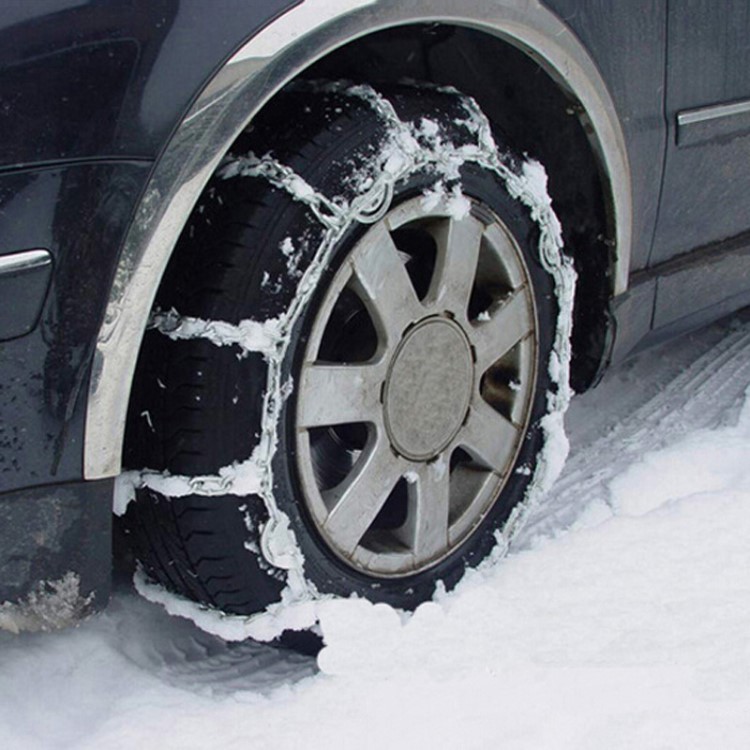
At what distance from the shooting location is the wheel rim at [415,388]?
1719 mm

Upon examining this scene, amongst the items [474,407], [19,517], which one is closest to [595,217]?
[474,407]

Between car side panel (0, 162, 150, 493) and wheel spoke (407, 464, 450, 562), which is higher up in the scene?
car side panel (0, 162, 150, 493)

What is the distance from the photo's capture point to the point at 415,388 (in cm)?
182

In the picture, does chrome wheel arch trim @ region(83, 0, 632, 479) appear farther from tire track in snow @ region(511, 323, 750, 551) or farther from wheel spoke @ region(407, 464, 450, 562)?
tire track in snow @ region(511, 323, 750, 551)

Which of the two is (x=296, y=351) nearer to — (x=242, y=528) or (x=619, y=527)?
(x=242, y=528)

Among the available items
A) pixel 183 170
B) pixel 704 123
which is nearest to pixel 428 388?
pixel 183 170

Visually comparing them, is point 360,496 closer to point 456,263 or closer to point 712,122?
point 456,263

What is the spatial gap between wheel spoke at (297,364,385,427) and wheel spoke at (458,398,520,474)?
249 mm

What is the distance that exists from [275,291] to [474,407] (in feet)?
1.65

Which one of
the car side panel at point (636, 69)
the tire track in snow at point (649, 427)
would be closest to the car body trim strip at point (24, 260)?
the car side panel at point (636, 69)

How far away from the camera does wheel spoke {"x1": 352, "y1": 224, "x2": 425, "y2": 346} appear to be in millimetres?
1704

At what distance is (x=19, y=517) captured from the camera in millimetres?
1448

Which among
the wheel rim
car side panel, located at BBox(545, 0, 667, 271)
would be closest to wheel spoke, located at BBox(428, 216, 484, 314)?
the wheel rim

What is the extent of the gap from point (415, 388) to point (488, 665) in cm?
44
